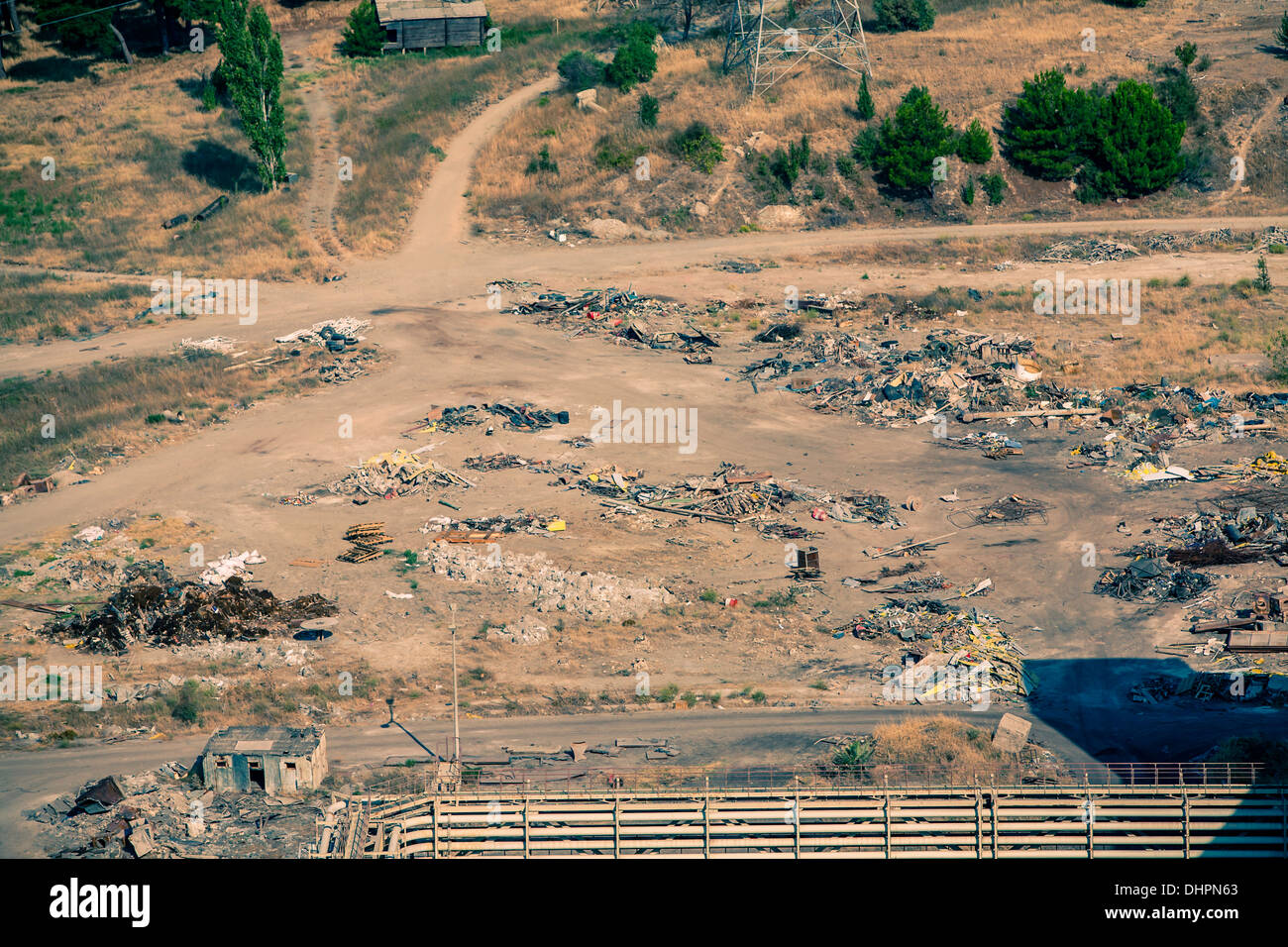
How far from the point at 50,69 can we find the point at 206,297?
1487 inches

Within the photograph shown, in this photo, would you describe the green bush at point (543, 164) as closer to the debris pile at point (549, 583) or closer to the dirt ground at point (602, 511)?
the dirt ground at point (602, 511)

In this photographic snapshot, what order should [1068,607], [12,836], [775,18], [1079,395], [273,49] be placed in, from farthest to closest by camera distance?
1. [775,18]
2. [273,49]
3. [1079,395]
4. [1068,607]
5. [12,836]

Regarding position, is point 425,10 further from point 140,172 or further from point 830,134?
point 830,134

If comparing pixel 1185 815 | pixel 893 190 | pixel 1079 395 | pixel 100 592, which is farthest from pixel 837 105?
pixel 1185 815

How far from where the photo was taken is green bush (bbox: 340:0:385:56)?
9038 centimetres

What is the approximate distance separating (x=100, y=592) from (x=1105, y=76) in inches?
2618

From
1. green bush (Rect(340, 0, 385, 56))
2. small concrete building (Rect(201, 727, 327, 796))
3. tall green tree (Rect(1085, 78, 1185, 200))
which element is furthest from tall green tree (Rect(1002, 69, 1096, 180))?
small concrete building (Rect(201, 727, 327, 796))

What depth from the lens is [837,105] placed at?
258 feet

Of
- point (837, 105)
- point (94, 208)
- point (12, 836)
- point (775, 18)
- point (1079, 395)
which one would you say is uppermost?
point (775, 18)

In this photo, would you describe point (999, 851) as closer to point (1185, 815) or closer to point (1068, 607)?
point (1185, 815)

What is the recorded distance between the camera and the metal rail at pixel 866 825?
90.0 feet

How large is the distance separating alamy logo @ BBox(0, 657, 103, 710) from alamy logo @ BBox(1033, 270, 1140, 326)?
45089 millimetres

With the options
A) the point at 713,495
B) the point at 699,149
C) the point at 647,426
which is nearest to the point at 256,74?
the point at 699,149

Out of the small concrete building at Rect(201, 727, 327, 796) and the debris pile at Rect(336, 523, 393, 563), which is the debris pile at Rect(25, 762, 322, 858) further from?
the debris pile at Rect(336, 523, 393, 563)
